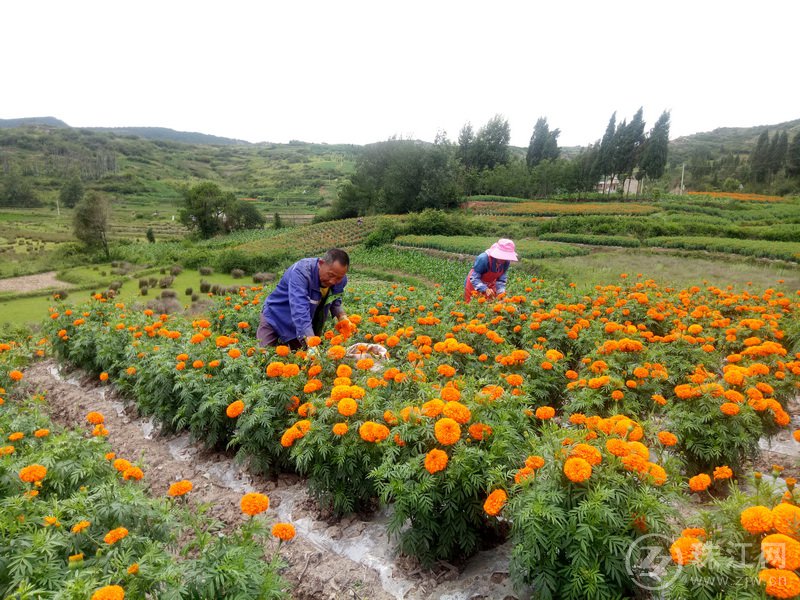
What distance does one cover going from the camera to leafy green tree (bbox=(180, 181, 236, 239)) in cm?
5088

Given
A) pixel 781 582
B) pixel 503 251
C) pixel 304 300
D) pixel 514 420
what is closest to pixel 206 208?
pixel 503 251

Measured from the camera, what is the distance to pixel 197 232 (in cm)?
5244

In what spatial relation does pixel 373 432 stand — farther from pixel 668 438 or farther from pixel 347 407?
pixel 668 438

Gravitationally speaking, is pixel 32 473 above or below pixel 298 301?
below

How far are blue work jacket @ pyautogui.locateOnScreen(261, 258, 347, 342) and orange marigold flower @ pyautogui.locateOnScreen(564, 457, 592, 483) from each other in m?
3.03

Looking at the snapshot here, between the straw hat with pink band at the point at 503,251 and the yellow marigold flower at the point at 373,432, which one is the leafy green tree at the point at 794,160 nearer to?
the straw hat with pink band at the point at 503,251

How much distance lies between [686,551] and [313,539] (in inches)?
93.0

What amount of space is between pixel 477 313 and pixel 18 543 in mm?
4650

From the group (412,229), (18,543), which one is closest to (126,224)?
(412,229)

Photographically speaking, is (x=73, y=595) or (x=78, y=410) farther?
(x=78, y=410)

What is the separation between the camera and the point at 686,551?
5.43 feet

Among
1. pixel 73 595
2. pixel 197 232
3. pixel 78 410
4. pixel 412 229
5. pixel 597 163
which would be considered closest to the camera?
pixel 73 595

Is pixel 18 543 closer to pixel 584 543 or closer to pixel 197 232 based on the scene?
pixel 584 543

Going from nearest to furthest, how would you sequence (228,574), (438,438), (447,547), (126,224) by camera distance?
1. (228,574)
2. (438,438)
3. (447,547)
4. (126,224)
